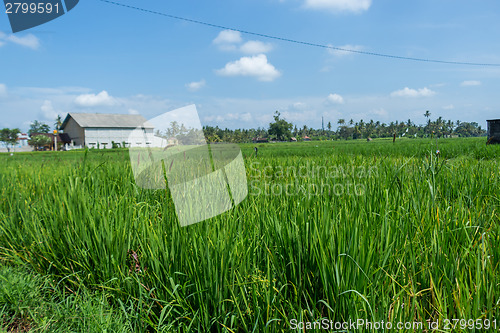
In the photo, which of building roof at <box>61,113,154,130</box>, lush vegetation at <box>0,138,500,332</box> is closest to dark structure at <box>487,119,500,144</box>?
lush vegetation at <box>0,138,500,332</box>

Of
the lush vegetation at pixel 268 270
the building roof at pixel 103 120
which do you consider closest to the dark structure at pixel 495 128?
the lush vegetation at pixel 268 270

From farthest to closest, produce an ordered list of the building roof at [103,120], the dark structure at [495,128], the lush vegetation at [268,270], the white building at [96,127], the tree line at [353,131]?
the tree line at [353,131] → the building roof at [103,120] → the white building at [96,127] → the dark structure at [495,128] → the lush vegetation at [268,270]

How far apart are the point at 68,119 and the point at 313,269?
66.9m

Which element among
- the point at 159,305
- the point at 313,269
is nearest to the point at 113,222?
the point at 159,305

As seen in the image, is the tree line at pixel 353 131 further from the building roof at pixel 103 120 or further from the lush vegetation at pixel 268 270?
the lush vegetation at pixel 268 270

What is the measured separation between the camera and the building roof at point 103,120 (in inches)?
2138

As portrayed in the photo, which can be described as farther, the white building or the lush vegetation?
the white building

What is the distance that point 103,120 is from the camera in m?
57.6

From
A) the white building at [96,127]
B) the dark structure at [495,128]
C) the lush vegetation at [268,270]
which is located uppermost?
the white building at [96,127]

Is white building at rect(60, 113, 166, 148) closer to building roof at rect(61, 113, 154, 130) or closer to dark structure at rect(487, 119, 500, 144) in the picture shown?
building roof at rect(61, 113, 154, 130)

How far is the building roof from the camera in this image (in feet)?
178

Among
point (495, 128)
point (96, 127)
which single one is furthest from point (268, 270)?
point (96, 127)

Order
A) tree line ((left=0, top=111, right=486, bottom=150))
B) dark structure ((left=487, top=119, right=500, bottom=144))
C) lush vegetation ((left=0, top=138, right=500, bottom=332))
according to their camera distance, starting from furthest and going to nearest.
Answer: tree line ((left=0, top=111, right=486, bottom=150)) < dark structure ((left=487, top=119, right=500, bottom=144)) < lush vegetation ((left=0, top=138, right=500, bottom=332))

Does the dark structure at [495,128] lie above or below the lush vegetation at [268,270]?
above
